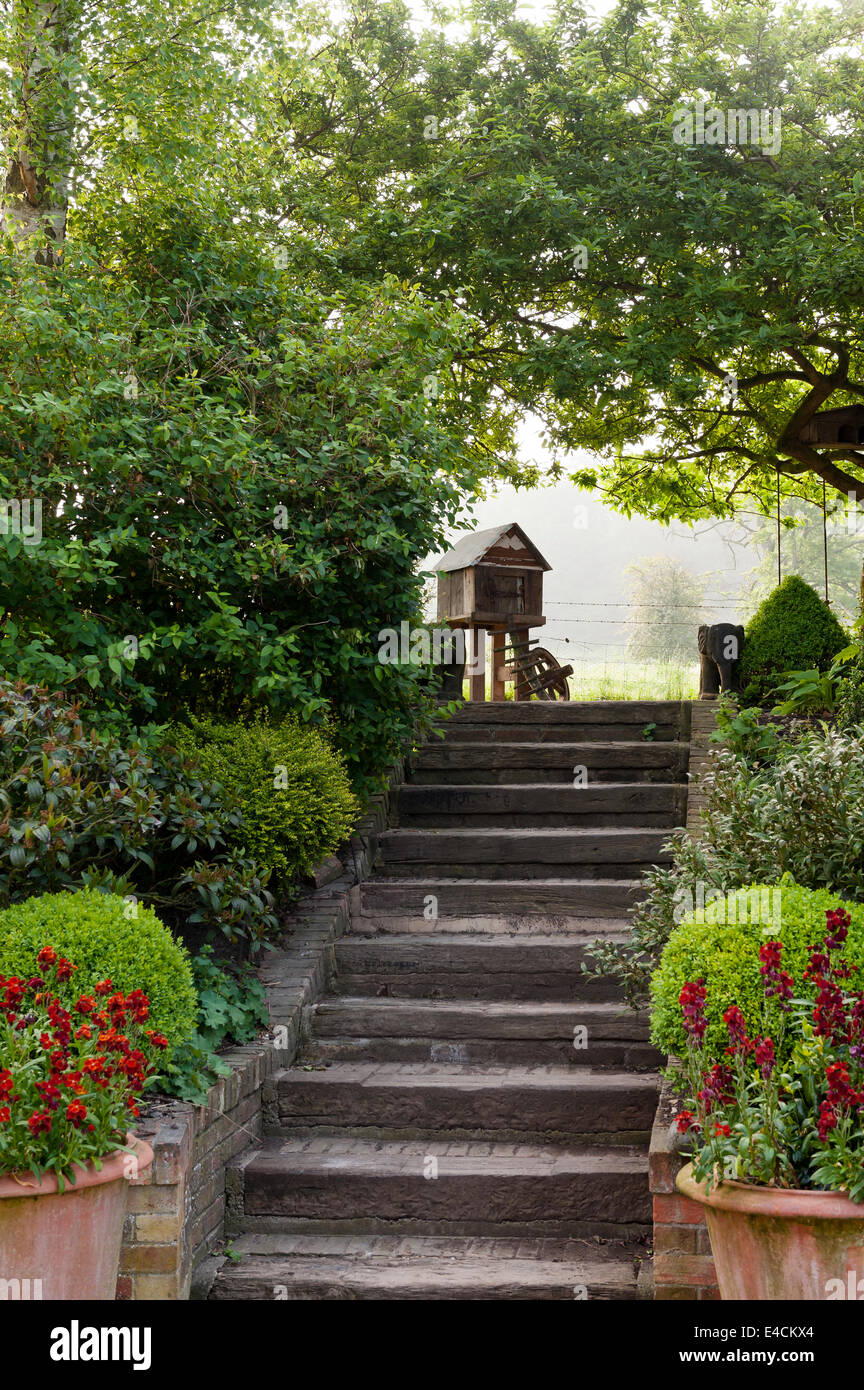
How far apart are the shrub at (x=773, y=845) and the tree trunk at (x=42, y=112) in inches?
197

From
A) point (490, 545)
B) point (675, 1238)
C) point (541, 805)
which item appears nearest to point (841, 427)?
point (490, 545)

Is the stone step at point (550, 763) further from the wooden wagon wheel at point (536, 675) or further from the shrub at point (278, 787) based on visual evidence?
the wooden wagon wheel at point (536, 675)

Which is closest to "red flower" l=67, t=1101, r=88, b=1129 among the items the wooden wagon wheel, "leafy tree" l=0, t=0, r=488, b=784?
"leafy tree" l=0, t=0, r=488, b=784

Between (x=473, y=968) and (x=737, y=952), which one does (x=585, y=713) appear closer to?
(x=473, y=968)

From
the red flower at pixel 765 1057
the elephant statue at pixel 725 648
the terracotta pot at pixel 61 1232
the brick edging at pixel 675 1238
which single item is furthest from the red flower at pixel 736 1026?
the elephant statue at pixel 725 648

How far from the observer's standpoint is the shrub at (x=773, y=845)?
4555mm

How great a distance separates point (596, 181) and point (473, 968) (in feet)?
21.0

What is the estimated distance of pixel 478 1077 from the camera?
205 inches

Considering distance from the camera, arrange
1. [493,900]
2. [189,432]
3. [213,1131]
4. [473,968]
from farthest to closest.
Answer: [493,900] < [473,968] < [189,432] < [213,1131]

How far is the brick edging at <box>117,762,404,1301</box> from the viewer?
3.73 m

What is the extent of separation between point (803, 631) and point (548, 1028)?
A: 481cm

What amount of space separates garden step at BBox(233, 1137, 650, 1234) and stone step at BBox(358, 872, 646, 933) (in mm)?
1760

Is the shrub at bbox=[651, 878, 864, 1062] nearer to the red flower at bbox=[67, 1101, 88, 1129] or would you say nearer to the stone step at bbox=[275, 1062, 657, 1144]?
the stone step at bbox=[275, 1062, 657, 1144]

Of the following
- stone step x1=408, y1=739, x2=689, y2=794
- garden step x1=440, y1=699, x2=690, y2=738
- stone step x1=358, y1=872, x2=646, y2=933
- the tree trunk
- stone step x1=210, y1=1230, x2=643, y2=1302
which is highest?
the tree trunk
